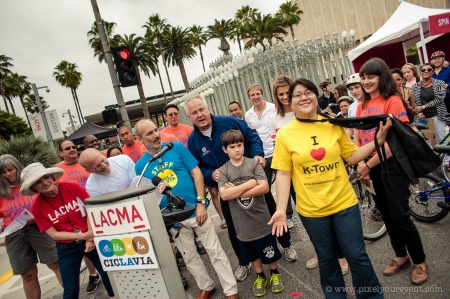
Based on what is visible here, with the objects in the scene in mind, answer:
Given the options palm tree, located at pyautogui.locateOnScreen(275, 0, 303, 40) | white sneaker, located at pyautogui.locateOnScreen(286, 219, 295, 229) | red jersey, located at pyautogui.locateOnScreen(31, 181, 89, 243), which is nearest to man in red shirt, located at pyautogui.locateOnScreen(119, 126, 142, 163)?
red jersey, located at pyautogui.locateOnScreen(31, 181, 89, 243)

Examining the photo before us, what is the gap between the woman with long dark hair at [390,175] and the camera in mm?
2309

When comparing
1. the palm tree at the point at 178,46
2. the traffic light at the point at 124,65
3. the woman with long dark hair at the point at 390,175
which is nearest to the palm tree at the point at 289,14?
the palm tree at the point at 178,46

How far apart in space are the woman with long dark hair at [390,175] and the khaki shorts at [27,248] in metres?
3.82

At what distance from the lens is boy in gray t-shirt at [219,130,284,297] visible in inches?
107

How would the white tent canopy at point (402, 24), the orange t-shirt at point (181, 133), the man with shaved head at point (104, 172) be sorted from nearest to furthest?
the man with shaved head at point (104, 172)
the orange t-shirt at point (181, 133)
the white tent canopy at point (402, 24)

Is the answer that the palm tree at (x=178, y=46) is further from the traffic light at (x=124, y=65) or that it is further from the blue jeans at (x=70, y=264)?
the blue jeans at (x=70, y=264)

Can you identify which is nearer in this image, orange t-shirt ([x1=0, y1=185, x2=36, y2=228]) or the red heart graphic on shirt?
the red heart graphic on shirt

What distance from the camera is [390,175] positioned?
235 cm

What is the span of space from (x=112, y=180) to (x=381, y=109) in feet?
9.18

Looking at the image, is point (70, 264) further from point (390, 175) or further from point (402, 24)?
point (402, 24)

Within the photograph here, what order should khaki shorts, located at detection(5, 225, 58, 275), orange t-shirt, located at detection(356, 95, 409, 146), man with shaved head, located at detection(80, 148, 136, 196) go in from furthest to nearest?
1. khaki shorts, located at detection(5, 225, 58, 275)
2. man with shaved head, located at detection(80, 148, 136, 196)
3. orange t-shirt, located at detection(356, 95, 409, 146)

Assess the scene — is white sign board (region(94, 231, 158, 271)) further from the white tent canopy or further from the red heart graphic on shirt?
the white tent canopy

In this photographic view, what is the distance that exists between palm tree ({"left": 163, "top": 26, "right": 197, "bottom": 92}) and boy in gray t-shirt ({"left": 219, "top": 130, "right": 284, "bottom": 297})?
100 ft

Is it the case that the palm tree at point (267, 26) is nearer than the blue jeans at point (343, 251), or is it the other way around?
the blue jeans at point (343, 251)
